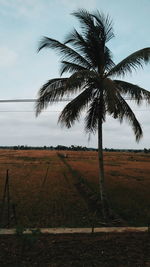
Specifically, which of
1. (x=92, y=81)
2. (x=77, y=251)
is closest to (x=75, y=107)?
(x=92, y=81)

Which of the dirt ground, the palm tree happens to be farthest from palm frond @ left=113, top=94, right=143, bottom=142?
the dirt ground

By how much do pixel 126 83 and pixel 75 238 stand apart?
6.44 m

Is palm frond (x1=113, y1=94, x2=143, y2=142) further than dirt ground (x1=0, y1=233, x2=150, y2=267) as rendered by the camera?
Yes

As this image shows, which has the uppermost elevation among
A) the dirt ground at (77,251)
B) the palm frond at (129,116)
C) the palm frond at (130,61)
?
the palm frond at (130,61)

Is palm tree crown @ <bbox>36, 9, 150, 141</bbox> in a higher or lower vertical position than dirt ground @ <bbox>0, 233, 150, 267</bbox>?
higher

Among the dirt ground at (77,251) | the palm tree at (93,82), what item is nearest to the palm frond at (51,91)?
the palm tree at (93,82)

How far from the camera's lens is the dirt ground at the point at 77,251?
12.4 ft

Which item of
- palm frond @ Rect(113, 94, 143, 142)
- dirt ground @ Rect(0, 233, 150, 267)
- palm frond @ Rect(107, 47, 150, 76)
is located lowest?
dirt ground @ Rect(0, 233, 150, 267)

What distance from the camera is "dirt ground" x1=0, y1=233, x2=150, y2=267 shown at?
3.79 m

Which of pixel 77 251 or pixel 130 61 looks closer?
pixel 77 251

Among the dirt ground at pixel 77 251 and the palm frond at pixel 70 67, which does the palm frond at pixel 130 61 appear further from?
the dirt ground at pixel 77 251

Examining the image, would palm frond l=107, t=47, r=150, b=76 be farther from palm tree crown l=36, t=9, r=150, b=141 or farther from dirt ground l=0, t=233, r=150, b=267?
dirt ground l=0, t=233, r=150, b=267

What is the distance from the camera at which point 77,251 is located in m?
4.23

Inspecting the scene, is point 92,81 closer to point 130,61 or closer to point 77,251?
point 130,61
